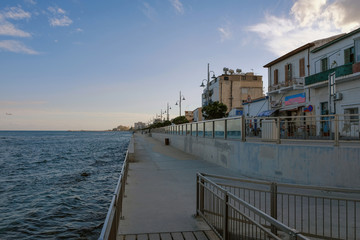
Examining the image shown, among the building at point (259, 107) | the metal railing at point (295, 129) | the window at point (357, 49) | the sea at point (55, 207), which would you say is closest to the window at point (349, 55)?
the window at point (357, 49)

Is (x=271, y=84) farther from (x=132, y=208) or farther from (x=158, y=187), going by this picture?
(x=132, y=208)

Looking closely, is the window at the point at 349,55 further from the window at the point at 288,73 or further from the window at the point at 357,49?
the window at the point at 288,73

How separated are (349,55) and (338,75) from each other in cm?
156

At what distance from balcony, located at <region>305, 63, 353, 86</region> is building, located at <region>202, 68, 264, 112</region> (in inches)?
1645

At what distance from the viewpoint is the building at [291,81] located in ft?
81.9

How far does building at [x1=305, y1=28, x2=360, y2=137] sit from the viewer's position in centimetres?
1930

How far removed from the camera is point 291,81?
26609 millimetres

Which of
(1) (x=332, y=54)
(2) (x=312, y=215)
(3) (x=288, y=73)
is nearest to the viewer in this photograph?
(2) (x=312, y=215)

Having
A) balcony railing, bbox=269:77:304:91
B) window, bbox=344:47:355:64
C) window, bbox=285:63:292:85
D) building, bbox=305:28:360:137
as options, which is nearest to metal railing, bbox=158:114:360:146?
building, bbox=305:28:360:137

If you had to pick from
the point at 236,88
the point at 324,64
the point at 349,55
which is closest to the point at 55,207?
the point at 349,55

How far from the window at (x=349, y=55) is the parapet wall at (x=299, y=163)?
13.2m

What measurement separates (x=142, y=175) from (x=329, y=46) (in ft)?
62.1

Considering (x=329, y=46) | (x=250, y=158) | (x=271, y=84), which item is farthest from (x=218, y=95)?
(x=250, y=158)

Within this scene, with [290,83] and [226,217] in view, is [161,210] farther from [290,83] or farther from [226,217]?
[290,83]
